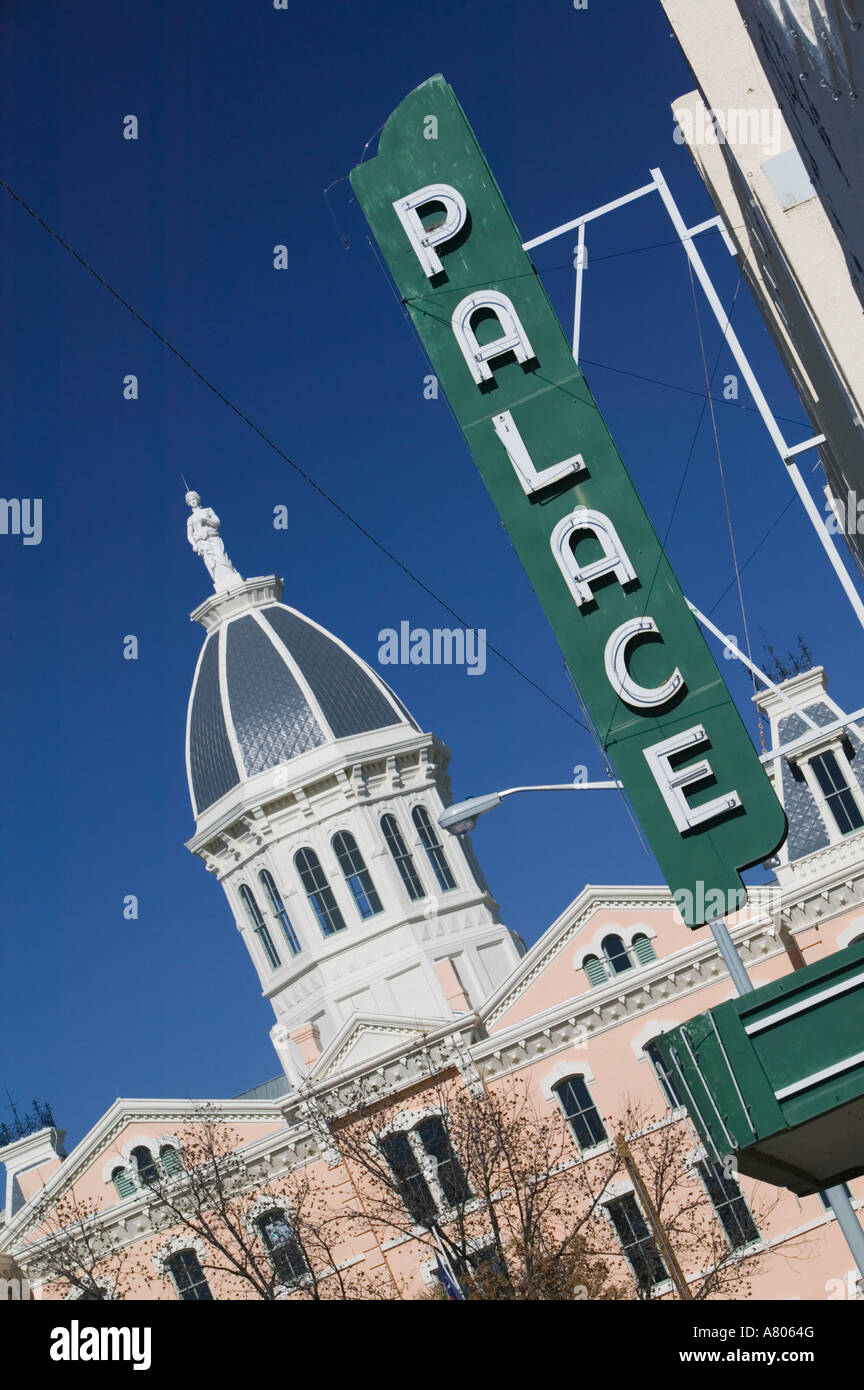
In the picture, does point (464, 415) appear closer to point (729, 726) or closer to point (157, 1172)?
point (729, 726)

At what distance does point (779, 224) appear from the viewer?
11.9 meters

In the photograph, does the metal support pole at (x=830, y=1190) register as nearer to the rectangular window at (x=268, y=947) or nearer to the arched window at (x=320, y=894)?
the arched window at (x=320, y=894)

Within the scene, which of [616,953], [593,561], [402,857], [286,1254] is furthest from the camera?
A: [402,857]

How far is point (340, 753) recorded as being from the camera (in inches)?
1864

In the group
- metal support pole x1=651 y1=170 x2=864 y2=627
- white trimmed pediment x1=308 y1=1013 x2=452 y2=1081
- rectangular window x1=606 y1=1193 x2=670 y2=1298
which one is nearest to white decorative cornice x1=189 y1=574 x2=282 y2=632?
white trimmed pediment x1=308 y1=1013 x2=452 y2=1081

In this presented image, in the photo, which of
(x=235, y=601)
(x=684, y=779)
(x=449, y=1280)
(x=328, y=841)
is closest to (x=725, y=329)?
(x=684, y=779)

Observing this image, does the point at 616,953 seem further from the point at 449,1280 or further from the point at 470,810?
the point at 470,810

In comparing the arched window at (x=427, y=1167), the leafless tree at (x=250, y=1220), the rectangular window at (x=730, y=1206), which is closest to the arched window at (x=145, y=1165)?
the leafless tree at (x=250, y=1220)

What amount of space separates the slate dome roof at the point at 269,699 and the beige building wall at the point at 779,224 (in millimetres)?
30784

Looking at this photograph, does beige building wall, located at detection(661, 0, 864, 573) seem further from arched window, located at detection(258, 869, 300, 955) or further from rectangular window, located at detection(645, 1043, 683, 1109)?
arched window, located at detection(258, 869, 300, 955)

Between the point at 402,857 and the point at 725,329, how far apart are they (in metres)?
33.8

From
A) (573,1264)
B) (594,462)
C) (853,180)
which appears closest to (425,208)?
(594,462)

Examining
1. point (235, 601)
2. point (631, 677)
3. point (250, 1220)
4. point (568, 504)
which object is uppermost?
point (235, 601)

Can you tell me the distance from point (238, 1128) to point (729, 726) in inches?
1150
